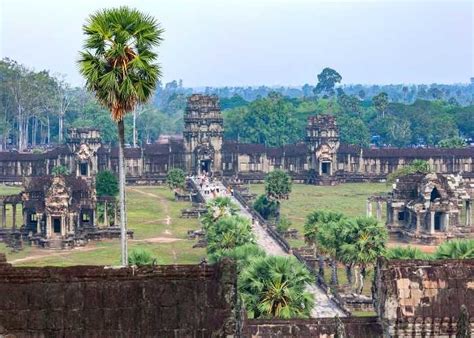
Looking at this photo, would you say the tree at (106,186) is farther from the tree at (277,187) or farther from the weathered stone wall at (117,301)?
the weathered stone wall at (117,301)

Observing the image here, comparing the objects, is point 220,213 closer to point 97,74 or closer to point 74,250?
point 74,250

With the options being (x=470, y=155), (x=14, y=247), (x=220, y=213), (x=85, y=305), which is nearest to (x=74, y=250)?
(x=14, y=247)

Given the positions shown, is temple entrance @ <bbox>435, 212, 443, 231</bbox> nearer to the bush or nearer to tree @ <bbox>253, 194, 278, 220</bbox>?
the bush

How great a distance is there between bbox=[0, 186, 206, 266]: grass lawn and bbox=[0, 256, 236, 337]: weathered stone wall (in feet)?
108

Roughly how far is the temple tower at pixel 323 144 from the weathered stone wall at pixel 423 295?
9677 cm

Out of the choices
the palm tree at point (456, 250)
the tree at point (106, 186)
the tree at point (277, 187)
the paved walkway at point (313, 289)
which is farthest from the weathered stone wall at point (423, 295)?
the tree at point (106, 186)

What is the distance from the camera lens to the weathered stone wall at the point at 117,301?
61.3ft

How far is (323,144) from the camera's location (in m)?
122

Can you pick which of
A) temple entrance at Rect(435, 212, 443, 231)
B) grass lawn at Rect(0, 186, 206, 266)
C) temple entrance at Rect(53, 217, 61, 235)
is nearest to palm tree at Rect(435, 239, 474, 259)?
grass lawn at Rect(0, 186, 206, 266)

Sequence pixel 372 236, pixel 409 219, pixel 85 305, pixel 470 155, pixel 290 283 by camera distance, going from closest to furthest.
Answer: pixel 85 305 → pixel 290 283 → pixel 372 236 → pixel 409 219 → pixel 470 155

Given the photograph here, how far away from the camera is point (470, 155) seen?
12281 cm

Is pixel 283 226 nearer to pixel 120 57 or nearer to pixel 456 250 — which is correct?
pixel 456 250

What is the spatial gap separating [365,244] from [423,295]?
2436 cm

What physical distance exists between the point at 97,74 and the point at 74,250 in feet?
155
